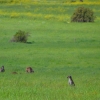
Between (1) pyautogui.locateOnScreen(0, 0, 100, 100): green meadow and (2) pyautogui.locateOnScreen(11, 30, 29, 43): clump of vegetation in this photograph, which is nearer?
(1) pyautogui.locateOnScreen(0, 0, 100, 100): green meadow

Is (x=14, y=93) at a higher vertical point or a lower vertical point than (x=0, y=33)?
higher

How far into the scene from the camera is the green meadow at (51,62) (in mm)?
11547

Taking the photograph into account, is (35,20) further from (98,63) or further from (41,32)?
(98,63)

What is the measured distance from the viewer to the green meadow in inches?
455

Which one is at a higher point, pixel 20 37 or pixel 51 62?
pixel 51 62

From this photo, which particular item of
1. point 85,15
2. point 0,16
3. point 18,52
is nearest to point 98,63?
point 18,52

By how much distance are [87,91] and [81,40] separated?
925 inches

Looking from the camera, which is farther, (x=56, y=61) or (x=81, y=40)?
(x=81, y=40)

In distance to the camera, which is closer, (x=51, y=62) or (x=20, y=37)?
(x=51, y=62)

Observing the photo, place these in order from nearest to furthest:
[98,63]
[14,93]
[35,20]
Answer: [14,93] → [98,63] → [35,20]

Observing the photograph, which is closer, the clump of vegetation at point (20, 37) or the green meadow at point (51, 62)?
the green meadow at point (51, 62)

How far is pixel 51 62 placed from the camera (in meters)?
24.7

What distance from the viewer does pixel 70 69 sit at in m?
21.7

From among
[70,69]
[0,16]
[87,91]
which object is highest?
[87,91]
